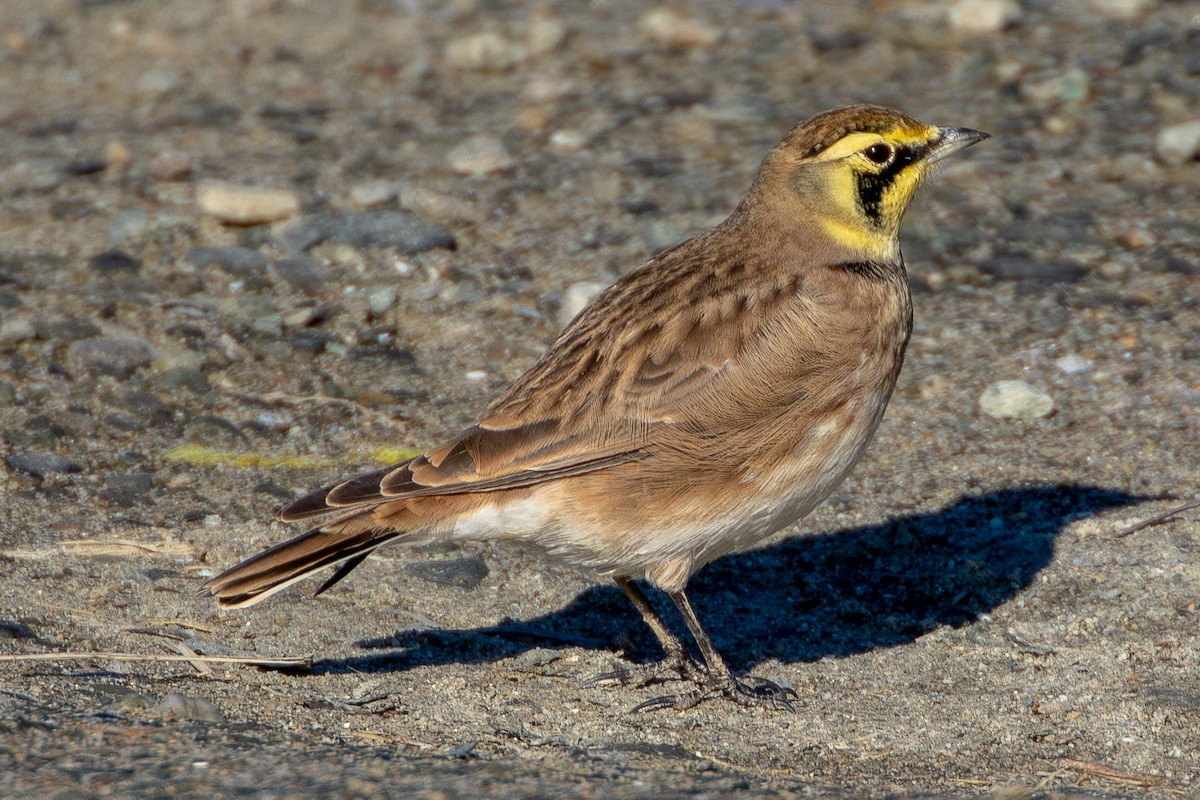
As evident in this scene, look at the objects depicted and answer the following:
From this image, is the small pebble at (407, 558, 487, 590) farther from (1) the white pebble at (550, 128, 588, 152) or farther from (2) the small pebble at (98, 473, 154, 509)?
(1) the white pebble at (550, 128, 588, 152)

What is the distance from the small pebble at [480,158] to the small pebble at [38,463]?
332 centimetres

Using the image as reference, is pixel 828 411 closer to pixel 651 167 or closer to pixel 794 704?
pixel 794 704

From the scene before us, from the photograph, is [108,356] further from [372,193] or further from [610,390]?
[610,390]

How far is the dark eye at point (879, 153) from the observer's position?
5137 mm

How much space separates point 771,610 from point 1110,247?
3312 mm

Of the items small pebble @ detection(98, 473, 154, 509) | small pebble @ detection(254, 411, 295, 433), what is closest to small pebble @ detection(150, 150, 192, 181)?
small pebble @ detection(254, 411, 295, 433)

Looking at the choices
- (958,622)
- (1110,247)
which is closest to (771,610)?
(958,622)

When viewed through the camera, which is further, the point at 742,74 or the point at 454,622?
the point at 742,74

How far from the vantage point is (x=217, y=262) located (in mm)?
7543

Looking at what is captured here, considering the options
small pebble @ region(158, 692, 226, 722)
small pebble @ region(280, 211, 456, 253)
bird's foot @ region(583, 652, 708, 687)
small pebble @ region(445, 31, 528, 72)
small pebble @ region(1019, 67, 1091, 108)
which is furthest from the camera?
small pebble @ region(445, 31, 528, 72)

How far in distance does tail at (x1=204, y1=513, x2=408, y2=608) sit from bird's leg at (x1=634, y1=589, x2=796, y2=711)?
3.33 ft

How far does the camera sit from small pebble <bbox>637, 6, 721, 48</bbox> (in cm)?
1017

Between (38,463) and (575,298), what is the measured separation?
256 centimetres

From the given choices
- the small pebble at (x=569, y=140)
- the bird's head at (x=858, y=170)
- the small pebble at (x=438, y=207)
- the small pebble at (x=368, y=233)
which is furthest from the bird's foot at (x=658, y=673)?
the small pebble at (x=569, y=140)
